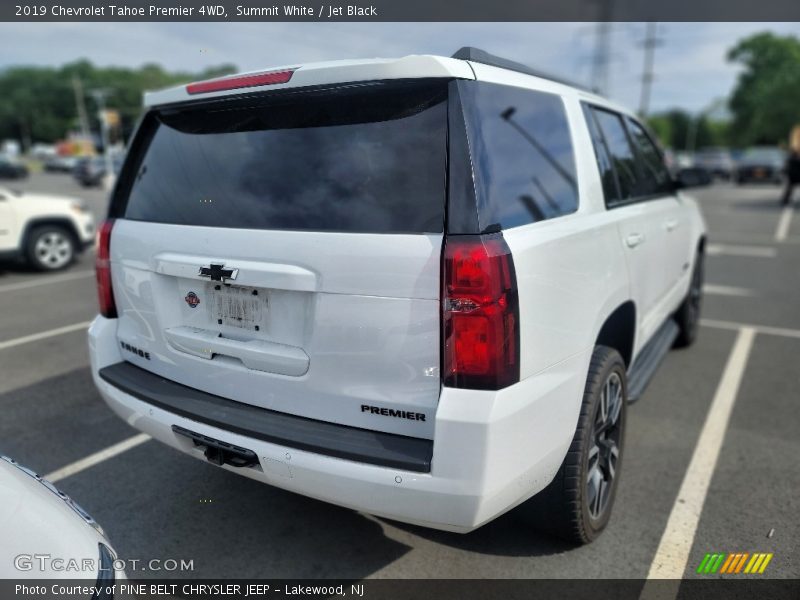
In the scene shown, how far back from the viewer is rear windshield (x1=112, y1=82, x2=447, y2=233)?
79.4 inches

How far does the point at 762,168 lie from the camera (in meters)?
29.9

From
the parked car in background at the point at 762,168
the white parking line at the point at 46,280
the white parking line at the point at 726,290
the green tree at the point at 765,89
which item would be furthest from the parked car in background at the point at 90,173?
the green tree at the point at 765,89

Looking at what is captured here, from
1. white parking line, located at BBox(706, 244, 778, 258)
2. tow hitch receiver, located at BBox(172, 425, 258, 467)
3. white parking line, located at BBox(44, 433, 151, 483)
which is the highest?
tow hitch receiver, located at BBox(172, 425, 258, 467)

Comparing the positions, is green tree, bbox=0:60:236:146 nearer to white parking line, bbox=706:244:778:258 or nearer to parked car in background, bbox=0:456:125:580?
white parking line, bbox=706:244:778:258

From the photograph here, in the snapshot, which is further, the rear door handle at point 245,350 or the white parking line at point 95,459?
the white parking line at point 95,459

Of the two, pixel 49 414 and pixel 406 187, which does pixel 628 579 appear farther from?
pixel 49 414

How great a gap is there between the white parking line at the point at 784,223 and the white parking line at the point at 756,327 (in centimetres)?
763

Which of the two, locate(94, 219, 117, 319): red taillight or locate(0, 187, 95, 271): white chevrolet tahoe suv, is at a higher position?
locate(94, 219, 117, 319): red taillight

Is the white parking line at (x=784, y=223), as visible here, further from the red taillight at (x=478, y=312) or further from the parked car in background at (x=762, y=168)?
the red taillight at (x=478, y=312)

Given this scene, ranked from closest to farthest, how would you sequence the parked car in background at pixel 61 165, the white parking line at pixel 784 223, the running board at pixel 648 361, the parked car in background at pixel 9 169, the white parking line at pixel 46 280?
1. the running board at pixel 648 361
2. the white parking line at pixel 46 280
3. the white parking line at pixel 784 223
4. the parked car in background at pixel 9 169
5. the parked car in background at pixel 61 165

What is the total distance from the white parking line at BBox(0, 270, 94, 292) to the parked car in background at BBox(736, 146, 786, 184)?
3101cm

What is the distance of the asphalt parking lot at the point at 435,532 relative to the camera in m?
2.59

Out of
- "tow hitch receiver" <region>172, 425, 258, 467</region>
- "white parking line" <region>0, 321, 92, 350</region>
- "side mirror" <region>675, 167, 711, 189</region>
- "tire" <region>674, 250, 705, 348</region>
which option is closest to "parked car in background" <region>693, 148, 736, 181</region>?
"tire" <region>674, 250, 705, 348</region>

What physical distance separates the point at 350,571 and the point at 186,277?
4.47 feet
